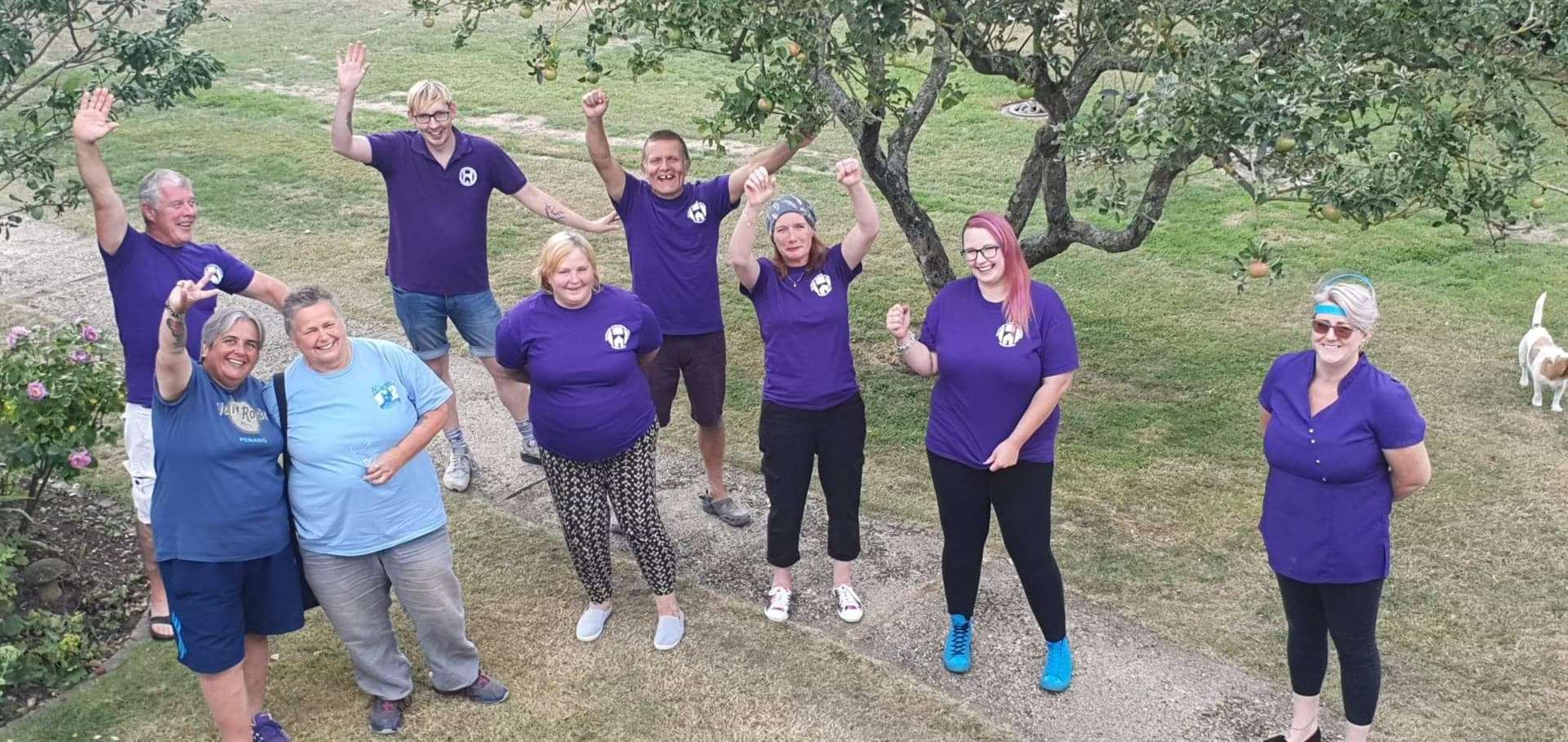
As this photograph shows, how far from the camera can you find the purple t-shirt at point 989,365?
15.5 feet

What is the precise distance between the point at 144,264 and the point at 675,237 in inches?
83.4

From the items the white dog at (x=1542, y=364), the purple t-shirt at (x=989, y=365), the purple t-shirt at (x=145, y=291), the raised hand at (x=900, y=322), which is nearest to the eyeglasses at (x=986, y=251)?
the purple t-shirt at (x=989, y=365)

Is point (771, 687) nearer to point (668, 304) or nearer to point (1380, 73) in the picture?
point (668, 304)

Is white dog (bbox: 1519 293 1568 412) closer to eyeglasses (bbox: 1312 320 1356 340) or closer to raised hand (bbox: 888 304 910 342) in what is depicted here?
eyeglasses (bbox: 1312 320 1356 340)

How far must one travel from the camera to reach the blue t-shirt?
430cm

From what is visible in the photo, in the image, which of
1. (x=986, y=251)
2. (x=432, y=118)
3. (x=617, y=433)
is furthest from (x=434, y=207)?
(x=986, y=251)

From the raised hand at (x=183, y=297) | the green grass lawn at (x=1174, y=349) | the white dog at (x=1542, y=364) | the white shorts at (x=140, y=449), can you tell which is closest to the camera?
the raised hand at (x=183, y=297)

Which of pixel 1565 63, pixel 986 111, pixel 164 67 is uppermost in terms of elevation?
pixel 1565 63

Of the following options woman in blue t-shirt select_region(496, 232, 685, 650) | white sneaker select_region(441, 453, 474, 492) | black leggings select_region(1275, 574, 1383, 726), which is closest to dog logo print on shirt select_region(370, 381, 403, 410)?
woman in blue t-shirt select_region(496, 232, 685, 650)

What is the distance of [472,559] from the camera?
19.8 ft

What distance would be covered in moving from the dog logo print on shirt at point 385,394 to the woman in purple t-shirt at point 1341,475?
2.88 meters

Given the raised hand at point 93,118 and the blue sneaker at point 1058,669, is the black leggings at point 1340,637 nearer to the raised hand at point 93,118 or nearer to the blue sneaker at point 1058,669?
the blue sneaker at point 1058,669

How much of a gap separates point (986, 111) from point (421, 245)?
9464 mm

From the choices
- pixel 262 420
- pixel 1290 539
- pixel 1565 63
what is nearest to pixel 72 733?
pixel 262 420
